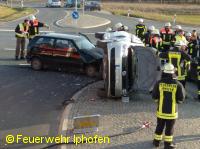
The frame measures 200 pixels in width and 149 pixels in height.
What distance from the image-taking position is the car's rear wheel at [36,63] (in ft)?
62.1

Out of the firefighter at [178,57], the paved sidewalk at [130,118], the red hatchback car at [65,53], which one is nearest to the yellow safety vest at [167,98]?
the paved sidewalk at [130,118]

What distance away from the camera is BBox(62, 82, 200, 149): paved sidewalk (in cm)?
1038

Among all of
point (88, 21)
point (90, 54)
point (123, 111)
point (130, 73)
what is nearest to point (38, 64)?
point (90, 54)

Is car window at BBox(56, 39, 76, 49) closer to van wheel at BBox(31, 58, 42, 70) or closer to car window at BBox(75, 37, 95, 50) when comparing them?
car window at BBox(75, 37, 95, 50)

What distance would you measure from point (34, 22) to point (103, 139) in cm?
1180

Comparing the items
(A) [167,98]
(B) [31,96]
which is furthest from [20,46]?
(A) [167,98]

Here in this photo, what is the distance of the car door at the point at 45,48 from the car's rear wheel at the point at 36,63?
0.71 feet

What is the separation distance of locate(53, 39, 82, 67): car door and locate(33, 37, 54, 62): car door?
8.1 inches

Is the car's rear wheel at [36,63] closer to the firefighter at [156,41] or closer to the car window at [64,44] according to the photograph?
the car window at [64,44]

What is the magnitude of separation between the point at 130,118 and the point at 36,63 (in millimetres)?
7693

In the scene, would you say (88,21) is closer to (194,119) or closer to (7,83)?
(7,83)

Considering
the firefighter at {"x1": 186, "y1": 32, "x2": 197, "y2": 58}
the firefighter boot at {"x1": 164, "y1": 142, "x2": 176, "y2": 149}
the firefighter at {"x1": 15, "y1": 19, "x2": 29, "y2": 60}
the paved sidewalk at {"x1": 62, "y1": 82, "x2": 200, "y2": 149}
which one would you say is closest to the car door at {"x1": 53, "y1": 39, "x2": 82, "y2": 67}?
the paved sidewalk at {"x1": 62, "y1": 82, "x2": 200, "y2": 149}

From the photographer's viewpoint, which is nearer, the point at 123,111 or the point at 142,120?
the point at 142,120

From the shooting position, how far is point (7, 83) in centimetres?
1644
